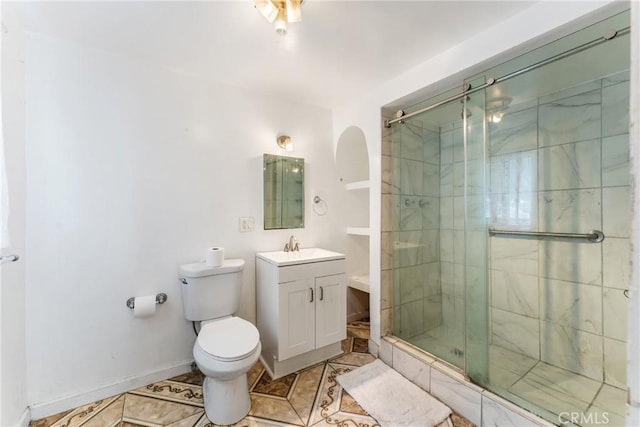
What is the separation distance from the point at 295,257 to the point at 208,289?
63 cm

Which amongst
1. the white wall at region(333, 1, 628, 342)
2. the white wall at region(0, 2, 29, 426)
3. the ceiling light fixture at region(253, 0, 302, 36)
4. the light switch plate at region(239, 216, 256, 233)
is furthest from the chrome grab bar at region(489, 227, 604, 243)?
the white wall at region(0, 2, 29, 426)

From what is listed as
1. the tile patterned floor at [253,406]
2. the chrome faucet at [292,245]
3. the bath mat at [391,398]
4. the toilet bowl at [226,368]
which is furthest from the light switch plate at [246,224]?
the bath mat at [391,398]

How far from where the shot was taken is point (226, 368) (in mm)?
1422

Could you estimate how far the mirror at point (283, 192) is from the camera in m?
2.27

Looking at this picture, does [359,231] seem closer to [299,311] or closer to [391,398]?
[299,311]

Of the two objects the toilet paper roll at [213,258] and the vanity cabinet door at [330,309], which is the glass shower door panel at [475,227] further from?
the toilet paper roll at [213,258]

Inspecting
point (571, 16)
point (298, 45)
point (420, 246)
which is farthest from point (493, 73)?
point (420, 246)

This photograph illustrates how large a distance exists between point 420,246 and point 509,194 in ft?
2.57

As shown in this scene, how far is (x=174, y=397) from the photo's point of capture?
1.70m

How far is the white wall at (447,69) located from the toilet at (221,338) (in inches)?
42.4

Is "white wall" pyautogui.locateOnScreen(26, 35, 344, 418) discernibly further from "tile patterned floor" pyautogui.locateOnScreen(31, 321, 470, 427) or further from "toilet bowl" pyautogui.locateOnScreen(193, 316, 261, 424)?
"toilet bowl" pyautogui.locateOnScreen(193, 316, 261, 424)

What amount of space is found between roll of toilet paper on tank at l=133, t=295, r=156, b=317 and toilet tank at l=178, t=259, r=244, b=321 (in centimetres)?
18

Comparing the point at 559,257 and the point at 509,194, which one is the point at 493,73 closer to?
the point at 509,194

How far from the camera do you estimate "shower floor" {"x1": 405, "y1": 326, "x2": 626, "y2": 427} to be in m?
1.40
